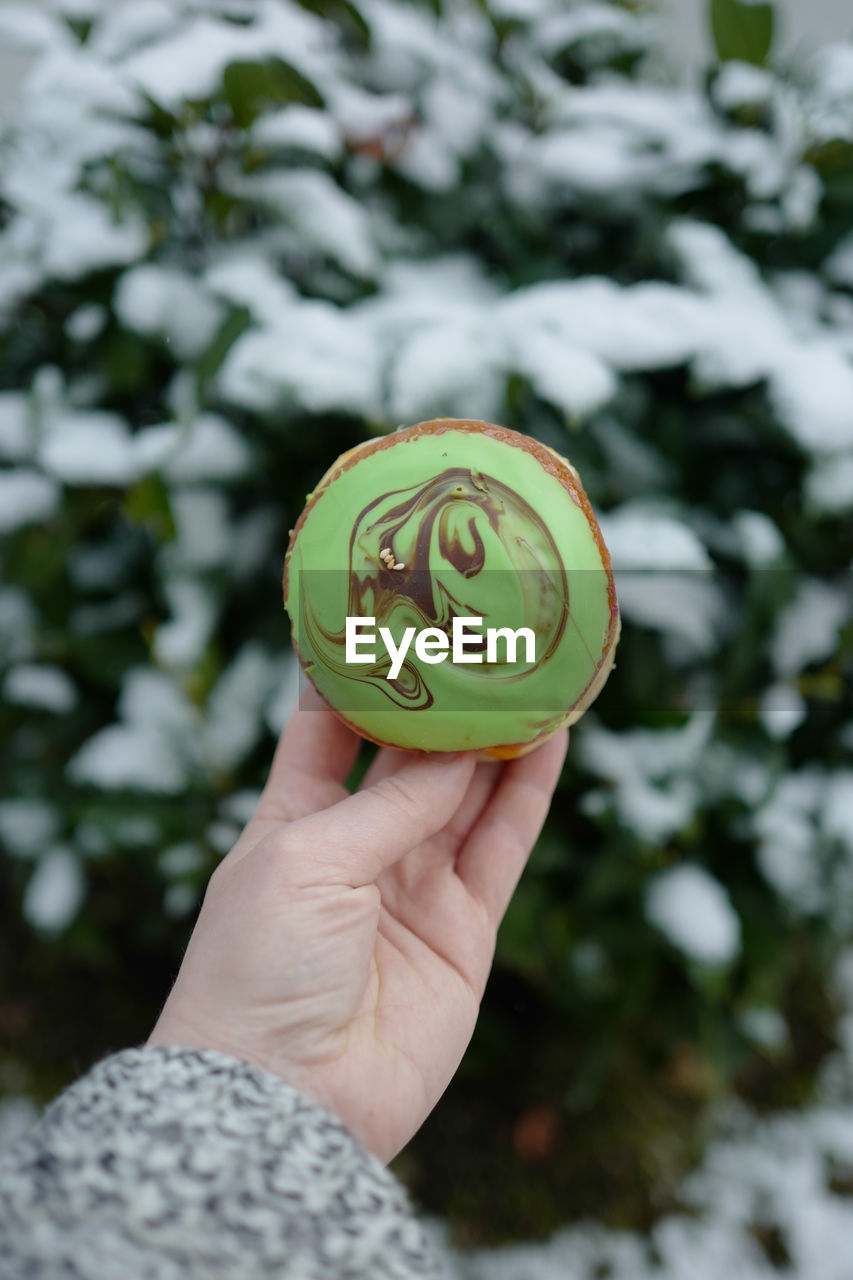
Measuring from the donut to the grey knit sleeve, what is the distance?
0.31 metres

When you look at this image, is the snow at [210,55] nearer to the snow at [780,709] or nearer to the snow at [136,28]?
the snow at [136,28]

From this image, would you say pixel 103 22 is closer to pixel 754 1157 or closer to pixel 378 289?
pixel 378 289

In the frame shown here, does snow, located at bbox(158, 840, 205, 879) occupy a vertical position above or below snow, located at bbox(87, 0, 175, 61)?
below

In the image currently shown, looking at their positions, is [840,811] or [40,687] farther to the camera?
[40,687]

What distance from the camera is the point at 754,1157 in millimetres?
1410

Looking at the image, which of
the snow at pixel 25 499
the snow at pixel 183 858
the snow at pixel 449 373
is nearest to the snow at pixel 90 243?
the snow at pixel 25 499

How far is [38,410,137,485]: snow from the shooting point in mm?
1022

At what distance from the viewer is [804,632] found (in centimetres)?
110

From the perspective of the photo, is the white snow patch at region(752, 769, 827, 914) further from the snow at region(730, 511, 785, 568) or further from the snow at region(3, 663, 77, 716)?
the snow at region(3, 663, 77, 716)

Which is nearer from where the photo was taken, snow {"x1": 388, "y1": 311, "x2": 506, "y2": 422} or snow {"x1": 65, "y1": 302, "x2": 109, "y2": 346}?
snow {"x1": 388, "y1": 311, "x2": 506, "y2": 422}

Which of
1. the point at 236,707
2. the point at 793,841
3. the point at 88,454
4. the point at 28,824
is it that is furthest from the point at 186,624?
the point at 793,841

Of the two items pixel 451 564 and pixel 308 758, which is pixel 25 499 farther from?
pixel 451 564

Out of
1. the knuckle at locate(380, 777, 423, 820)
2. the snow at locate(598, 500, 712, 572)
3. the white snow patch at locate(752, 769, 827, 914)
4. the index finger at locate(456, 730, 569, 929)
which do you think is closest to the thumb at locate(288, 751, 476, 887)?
the knuckle at locate(380, 777, 423, 820)

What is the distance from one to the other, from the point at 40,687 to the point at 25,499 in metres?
0.26
